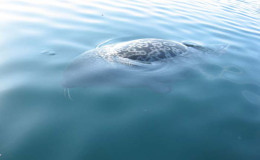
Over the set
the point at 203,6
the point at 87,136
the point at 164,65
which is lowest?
the point at 87,136

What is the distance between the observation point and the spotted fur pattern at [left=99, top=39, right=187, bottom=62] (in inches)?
227

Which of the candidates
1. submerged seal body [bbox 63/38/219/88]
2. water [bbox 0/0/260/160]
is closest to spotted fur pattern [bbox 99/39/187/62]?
submerged seal body [bbox 63/38/219/88]

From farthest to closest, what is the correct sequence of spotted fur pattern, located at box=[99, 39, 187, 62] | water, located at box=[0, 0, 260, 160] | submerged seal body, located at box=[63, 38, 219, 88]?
1. spotted fur pattern, located at box=[99, 39, 187, 62]
2. submerged seal body, located at box=[63, 38, 219, 88]
3. water, located at box=[0, 0, 260, 160]

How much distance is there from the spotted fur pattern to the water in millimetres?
783

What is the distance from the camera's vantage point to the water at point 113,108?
10.9ft

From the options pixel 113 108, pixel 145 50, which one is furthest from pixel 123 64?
pixel 113 108

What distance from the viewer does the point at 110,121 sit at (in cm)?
381

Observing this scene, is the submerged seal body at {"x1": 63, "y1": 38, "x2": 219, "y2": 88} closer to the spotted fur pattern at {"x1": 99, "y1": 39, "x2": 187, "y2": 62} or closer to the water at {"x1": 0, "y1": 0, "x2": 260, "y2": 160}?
the spotted fur pattern at {"x1": 99, "y1": 39, "x2": 187, "y2": 62}

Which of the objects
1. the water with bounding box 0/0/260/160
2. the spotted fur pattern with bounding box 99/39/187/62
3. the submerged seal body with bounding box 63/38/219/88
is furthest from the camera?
the spotted fur pattern with bounding box 99/39/187/62

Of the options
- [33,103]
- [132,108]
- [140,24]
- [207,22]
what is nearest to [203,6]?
[207,22]

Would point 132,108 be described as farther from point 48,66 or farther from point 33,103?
point 48,66

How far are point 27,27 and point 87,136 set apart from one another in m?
6.00

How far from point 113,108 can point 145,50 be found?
2452 mm

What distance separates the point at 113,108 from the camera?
4180 millimetres
